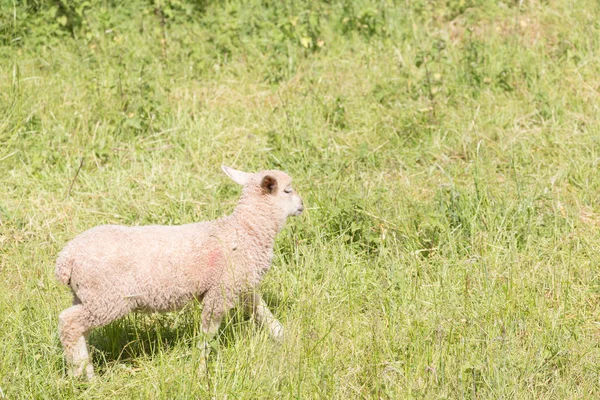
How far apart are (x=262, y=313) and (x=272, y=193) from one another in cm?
Answer: 64

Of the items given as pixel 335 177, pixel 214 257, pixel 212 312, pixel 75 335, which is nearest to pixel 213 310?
pixel 212 312

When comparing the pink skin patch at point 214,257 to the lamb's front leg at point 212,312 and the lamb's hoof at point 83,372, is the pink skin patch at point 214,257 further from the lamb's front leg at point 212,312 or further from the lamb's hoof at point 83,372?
the lamb's hoof at point 83,372

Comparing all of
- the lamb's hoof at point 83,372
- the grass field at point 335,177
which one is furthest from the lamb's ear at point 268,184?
the lamb's hoof at point 83,372

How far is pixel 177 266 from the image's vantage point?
438 cm

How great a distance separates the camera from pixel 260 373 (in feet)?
13.8

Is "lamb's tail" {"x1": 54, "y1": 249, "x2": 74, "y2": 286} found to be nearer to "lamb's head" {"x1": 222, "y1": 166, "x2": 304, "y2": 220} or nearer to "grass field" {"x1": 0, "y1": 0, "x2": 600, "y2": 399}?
"grass field" {"x1": 0, "y1": 0, "x2": 600, "y2": 399}

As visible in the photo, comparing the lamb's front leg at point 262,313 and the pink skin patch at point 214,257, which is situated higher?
the pink skin patch at point 214,257

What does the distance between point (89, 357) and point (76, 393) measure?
242 mm

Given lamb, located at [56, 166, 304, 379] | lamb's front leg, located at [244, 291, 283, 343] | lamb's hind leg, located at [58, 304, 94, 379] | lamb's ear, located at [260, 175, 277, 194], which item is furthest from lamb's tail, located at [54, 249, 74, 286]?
lamb's ear, located at [260, 175, 277, 194]

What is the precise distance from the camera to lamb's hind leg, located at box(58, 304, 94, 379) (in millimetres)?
4242

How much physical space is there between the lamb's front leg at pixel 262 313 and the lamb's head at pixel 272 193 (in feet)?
1.49

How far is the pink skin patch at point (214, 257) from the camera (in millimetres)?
4484

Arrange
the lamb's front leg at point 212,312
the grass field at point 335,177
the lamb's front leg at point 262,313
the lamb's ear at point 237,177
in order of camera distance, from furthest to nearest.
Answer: the lamb's ear at point 237,177 < the lamb's front leg at point 262,313 < the lamb's front leg at point 212,312 < the grass field at point 335,177

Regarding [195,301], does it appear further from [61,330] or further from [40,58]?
[40,58]
